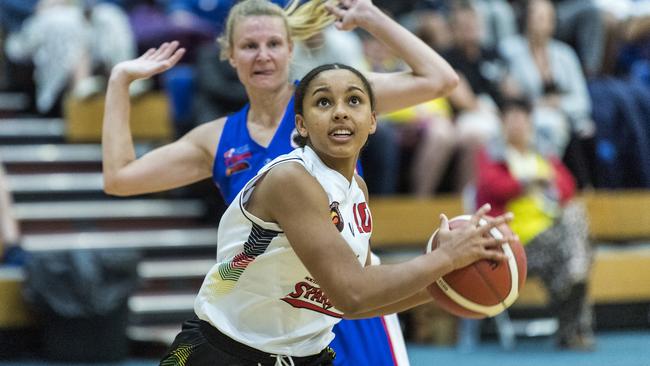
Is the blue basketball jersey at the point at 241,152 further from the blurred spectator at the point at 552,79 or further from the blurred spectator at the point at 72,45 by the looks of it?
the blurred spectator at the point at 552,79

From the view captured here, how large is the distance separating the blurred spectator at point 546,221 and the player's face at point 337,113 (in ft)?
14.1

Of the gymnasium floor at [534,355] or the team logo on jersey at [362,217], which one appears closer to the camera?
the team logo on jersey at [362,217]

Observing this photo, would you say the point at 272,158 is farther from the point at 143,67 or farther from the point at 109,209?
the point at 109,209

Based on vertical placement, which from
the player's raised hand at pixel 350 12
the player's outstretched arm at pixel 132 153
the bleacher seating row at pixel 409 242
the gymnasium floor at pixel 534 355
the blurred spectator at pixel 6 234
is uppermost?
the player's raised hand at pixel 350 12

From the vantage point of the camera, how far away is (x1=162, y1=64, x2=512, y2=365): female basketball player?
2.65 meters

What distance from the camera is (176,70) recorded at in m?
8.00

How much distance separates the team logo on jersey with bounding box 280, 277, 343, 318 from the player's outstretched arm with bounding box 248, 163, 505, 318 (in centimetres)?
22

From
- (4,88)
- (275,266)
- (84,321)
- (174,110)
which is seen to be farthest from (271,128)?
(4,88)

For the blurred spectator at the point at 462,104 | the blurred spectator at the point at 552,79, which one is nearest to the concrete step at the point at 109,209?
the blurred spectator at the point at 462,104

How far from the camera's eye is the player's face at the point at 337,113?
2805 mm

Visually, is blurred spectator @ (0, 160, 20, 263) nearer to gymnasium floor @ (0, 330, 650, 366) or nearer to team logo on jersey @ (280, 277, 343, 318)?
gymnasium floor @ (0, 330, 650, 366)

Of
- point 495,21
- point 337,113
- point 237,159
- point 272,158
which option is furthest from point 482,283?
point 495,21

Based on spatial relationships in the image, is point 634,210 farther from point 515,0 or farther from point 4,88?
point 4,88

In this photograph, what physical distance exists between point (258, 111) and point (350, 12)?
1.50 feet
